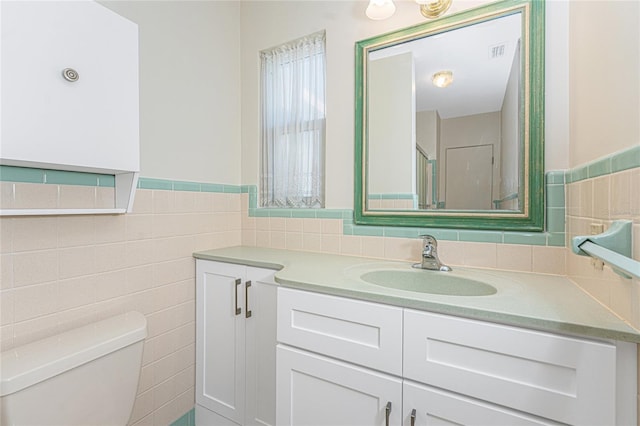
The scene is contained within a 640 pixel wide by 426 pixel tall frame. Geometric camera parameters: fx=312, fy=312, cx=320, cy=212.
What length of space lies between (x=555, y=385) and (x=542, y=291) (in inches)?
12.7

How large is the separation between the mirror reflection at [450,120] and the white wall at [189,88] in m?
0.85

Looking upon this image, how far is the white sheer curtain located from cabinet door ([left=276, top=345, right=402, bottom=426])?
34.2 inches

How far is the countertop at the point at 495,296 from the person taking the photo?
2.40 feet

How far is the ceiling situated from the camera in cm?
127

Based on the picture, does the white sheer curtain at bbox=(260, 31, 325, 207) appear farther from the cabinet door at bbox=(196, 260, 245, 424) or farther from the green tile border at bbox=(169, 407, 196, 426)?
the green tile border at bbox=(169, 407, 196, 426)

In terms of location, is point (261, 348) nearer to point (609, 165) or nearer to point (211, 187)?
point (211, 187)

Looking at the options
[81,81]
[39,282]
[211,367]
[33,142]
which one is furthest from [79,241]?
[211,367]

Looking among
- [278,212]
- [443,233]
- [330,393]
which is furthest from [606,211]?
[278,212]

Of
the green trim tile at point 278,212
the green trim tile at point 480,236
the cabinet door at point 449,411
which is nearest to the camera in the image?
the cabinet door at point 449,411

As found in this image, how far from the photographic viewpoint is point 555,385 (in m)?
0.74

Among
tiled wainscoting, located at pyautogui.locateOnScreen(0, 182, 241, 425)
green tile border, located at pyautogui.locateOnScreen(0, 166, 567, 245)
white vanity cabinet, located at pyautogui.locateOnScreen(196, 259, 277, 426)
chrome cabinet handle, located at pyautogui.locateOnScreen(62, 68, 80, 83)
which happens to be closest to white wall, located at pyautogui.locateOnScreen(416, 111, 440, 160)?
green tile border, located at pyautogui.locateOnScreen(0, 166, 567, 245)

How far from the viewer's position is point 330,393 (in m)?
1.03

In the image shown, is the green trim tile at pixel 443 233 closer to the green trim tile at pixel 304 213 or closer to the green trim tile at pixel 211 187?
the green trim tile at pixel 304 213

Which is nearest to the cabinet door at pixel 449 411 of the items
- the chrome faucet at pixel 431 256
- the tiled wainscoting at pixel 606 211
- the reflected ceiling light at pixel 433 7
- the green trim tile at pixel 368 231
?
the tiled wainscoting at pixel 606 211
